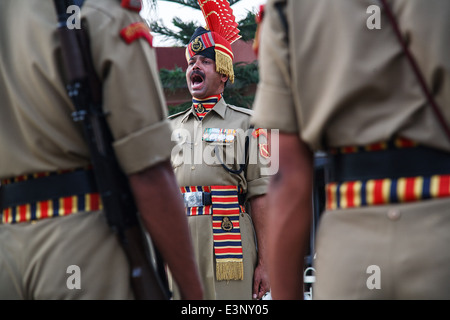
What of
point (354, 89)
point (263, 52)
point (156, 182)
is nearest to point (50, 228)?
point (156, 182)

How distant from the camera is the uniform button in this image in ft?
5.17

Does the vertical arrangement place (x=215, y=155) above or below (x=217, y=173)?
above

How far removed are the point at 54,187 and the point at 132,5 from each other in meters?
0.70

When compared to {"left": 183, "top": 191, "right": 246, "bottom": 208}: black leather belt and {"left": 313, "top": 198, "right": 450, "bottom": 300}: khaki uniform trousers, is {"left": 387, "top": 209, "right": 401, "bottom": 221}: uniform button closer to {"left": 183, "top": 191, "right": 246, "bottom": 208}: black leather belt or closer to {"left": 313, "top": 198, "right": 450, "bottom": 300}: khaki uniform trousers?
{"left": 313, "top": 198, "right": 450, "bottom": 300}: khaki uniform trousers

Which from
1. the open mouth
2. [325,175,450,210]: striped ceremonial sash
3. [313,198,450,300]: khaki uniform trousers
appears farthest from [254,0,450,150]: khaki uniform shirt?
the open mouth

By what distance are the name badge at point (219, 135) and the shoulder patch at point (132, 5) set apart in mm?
2441

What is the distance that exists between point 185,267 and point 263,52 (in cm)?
79

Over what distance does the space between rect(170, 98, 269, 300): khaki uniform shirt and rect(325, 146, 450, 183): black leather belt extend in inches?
99.4

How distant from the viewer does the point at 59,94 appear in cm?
183

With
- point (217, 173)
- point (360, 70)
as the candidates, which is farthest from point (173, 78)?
point (360, 70)

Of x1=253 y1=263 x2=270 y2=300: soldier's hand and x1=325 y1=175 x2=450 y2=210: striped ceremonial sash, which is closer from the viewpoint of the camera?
x1=325 y1=175 x2=450 y2=210: striped ceremonial sash

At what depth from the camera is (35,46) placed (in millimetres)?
1816

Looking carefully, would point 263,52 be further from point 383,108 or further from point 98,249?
point 98,249

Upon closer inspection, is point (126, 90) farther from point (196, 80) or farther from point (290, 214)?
point (196, 80)
